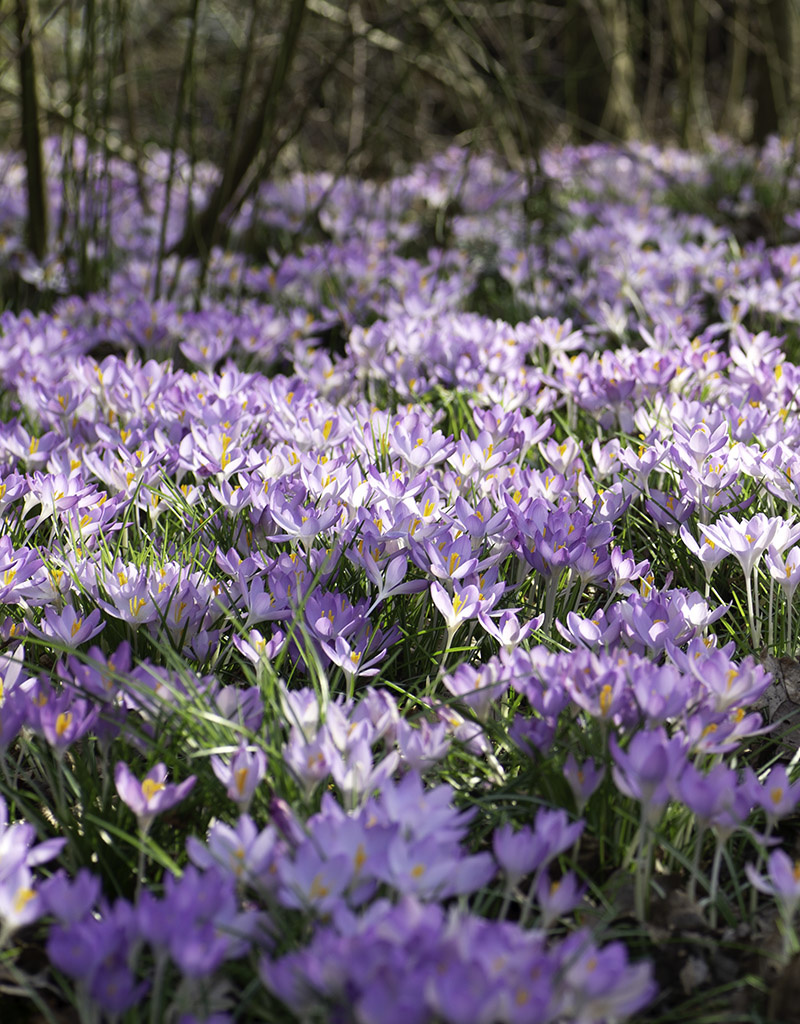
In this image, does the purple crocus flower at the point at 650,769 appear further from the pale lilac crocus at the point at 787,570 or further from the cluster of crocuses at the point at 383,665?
the pale lilac crocus at the point at 787,570

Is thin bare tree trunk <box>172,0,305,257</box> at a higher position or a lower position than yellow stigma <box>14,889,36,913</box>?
higher

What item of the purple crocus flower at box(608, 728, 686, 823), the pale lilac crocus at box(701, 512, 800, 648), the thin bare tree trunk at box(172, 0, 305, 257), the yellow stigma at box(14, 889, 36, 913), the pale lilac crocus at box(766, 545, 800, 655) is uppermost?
the thin bare tree trunk at box(172, 0, 305, 257)

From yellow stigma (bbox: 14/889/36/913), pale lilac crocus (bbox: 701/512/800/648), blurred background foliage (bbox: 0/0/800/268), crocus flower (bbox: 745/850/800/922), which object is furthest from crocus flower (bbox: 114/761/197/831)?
blurred background foliage (bbox: 0/0/800/268)

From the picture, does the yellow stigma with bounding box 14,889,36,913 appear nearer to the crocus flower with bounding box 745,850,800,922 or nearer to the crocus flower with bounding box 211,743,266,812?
the crocus flower with bounding box 211,743,266,812

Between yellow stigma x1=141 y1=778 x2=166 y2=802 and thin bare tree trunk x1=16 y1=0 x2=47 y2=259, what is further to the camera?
thin bare tree trunk x1=16 y1=0 x2=47 y2=259

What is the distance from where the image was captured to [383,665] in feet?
5.09

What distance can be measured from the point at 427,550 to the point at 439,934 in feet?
2.28

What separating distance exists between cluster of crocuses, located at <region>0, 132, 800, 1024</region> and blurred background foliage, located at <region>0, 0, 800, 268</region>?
1.15 meters

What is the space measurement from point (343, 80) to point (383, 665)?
5.63 metres

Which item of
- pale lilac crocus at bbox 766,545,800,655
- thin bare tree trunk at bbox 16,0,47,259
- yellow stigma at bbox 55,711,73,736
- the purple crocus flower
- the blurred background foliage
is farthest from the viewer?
the blurred background foliage

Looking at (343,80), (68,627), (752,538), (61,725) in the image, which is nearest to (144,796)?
(61,725)

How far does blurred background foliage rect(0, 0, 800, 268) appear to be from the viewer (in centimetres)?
340

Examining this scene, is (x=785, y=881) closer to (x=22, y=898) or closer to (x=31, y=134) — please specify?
(x=22, y=898)

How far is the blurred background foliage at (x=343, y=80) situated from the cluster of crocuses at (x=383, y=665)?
1146mm
